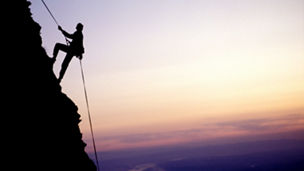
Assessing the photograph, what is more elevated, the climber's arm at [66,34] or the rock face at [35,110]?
the climber's arm at [66,34]

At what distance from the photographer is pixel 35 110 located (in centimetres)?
1149

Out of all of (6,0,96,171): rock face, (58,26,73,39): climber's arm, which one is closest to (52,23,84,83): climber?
(58,26,73,39): climber's arm

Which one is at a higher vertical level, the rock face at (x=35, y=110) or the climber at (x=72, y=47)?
the climber at (x=72, y=47)

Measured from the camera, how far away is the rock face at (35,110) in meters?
10.1

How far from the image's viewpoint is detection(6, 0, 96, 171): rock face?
1010 cm

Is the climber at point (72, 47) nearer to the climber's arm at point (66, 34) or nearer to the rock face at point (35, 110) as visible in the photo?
the climber's arm at point (66, 34)

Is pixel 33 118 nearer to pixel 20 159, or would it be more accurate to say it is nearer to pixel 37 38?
pixel 20 159

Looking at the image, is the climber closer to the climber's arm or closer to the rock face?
the climber's arm

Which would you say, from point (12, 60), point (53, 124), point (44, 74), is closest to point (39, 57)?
point (44, 74)

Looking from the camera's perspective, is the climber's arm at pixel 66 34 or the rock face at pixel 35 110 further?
the climber's arm at pixel 66 34

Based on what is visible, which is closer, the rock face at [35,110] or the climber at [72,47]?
the rock face at [35,110]

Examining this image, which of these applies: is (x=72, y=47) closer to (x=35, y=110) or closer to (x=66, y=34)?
(x=66, y=34)

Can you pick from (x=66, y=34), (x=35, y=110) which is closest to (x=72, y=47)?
(x=66, y=34)

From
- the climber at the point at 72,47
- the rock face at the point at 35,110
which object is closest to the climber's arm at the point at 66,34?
the climber at the point at 72,47
